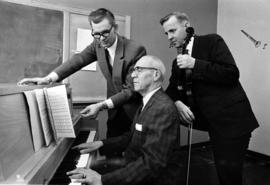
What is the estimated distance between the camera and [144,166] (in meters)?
1.27

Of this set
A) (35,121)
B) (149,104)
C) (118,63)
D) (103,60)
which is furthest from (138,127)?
(103,60)

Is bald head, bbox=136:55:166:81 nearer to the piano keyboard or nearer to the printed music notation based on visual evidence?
the piano keyboard

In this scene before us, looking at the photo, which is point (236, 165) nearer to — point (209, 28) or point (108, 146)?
point (108, 146)

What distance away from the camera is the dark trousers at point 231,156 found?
5.70 ft

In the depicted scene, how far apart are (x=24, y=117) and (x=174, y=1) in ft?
10.3

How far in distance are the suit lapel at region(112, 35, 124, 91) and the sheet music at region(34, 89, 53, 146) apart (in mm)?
662

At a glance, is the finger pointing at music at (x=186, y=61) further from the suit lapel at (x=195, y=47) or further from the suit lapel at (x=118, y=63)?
the suit lapel at (x=118, y=63)

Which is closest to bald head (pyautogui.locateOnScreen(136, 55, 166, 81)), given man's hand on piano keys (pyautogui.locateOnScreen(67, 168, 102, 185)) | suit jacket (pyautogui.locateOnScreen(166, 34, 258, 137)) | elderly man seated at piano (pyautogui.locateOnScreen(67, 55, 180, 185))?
elderly man seated at piano (pyautogui.locateOnScreen(67, 55, 180, 185))

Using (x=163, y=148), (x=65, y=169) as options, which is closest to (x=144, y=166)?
(x=163, y=148)

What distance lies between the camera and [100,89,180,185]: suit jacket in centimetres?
126

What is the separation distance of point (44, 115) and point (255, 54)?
3.21m

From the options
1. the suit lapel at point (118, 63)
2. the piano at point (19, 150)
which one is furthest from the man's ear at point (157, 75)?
the piano at point (19, 150)

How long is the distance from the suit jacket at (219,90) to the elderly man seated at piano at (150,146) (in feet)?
1.26

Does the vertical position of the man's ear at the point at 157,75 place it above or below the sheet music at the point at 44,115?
above
